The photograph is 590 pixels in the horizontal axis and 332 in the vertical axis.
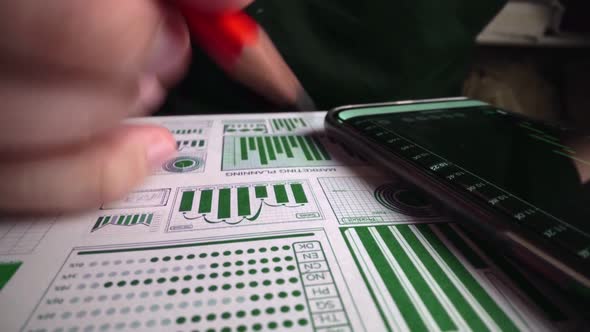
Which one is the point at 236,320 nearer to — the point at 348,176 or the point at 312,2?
the point at 348,176

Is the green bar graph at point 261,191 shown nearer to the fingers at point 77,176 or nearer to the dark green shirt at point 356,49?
the fingers at point 77,176

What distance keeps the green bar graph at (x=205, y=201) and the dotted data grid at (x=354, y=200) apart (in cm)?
10

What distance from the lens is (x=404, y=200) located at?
33 centimetres

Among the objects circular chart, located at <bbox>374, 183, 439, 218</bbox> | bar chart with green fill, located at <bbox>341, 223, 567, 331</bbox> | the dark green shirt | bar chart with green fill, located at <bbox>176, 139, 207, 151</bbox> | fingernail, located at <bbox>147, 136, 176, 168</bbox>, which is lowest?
bar chart with green fill, located at <bbox>341, 223, 567, 331</bbox>

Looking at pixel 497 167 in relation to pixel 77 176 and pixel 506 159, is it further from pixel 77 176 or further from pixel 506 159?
pixel 77 176

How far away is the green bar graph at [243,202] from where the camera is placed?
30cm

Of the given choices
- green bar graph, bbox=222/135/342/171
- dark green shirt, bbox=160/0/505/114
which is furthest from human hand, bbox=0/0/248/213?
dark green shirt, bbox=160/0/505/114

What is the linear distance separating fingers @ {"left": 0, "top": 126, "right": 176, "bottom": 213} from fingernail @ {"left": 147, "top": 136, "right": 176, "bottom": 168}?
0.02 m

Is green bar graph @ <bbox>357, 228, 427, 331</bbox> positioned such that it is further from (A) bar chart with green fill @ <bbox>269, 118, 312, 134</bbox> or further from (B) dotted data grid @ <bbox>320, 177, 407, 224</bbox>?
(A) bar chart with green fill @ <bbox>269, 118, 312, 134</bbox>

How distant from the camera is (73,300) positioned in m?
0.22

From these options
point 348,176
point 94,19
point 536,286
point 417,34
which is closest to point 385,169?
point 348,176

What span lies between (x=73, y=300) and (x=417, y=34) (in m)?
0.59

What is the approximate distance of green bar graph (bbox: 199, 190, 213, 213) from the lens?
1.00ft

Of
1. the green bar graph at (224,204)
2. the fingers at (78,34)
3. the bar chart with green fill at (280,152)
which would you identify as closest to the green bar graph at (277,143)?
the bar chart with green fill at (280,152)
